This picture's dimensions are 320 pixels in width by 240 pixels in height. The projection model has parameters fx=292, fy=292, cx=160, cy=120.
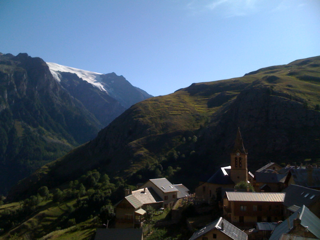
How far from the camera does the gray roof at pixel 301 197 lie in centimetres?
3462

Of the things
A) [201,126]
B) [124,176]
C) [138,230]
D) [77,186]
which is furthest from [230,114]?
[138,230]

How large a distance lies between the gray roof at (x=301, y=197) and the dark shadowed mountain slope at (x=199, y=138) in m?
Result: 49.7

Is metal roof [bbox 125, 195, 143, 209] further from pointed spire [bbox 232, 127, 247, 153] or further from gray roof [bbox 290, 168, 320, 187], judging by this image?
gray roof [bbox 290, 168, 320, 187]

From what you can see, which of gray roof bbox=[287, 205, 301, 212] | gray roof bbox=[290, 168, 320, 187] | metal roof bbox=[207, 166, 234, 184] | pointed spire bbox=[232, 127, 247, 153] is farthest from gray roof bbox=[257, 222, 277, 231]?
pointed spire bbox=[232, 127, 247, 153]

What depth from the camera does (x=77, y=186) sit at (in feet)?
369

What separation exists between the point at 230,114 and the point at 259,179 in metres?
74.1

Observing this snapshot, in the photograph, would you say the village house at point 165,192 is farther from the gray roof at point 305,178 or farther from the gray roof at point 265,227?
the gray roof at point 265,227

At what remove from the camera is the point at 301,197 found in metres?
36.9

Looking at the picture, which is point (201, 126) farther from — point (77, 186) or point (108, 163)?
point (77, 186)

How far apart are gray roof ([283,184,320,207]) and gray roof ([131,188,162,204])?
86.8 ft

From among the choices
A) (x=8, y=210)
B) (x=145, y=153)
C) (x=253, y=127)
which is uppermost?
(x=253, y=127)

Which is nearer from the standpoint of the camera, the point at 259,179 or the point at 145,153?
the point at 259,179

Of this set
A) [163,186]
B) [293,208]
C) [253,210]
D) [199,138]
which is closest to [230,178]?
[163,186]

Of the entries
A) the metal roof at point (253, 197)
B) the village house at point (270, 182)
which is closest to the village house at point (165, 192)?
the village house at point (270, 182)
